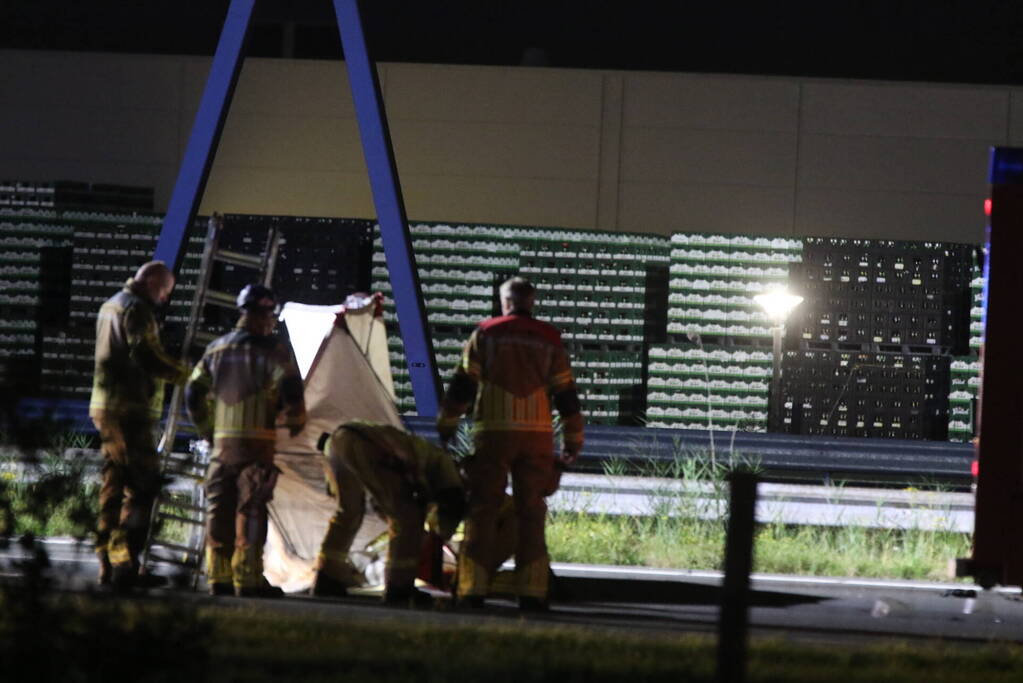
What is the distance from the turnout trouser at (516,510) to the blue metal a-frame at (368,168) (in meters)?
5.55

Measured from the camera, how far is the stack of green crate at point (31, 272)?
17594 millimetres

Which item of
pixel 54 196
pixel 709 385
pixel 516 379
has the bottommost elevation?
pixel 516 379

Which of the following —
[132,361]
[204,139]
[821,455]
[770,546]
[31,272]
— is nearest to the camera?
[132,361]

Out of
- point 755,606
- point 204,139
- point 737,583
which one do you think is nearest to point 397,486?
point 755,606

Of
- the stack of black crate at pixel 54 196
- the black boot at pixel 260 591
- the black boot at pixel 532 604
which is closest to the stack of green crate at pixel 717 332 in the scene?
the stack of black crate at pixel 54 196

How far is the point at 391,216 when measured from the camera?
1458cm

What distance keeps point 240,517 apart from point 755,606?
2651 millimetres

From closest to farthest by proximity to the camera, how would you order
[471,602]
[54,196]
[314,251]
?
[471,602], [314,251], [54,196]

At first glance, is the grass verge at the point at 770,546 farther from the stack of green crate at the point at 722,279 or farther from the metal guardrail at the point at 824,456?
the stack of green crate at the point at 722,279

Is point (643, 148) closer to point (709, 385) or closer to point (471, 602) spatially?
point (709, 385)

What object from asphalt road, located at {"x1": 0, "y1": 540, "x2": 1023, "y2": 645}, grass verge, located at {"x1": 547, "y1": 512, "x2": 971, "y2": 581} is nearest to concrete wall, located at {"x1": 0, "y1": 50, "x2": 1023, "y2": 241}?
grass verge, located at {"x1": 547, "y1": 512, "x2": 971, "y2": 581}

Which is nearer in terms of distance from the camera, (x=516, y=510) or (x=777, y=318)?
(x=516, y=510)

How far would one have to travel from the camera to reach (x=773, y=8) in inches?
812

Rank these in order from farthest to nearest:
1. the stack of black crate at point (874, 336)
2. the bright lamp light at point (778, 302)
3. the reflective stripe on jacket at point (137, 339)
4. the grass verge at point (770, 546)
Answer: the stack of black crate at point (874, 336) → the bright lamp light at point (778, 302) → the grass verge at point (770, 546) → the reflective stripe on jacket at point (137, 339)
